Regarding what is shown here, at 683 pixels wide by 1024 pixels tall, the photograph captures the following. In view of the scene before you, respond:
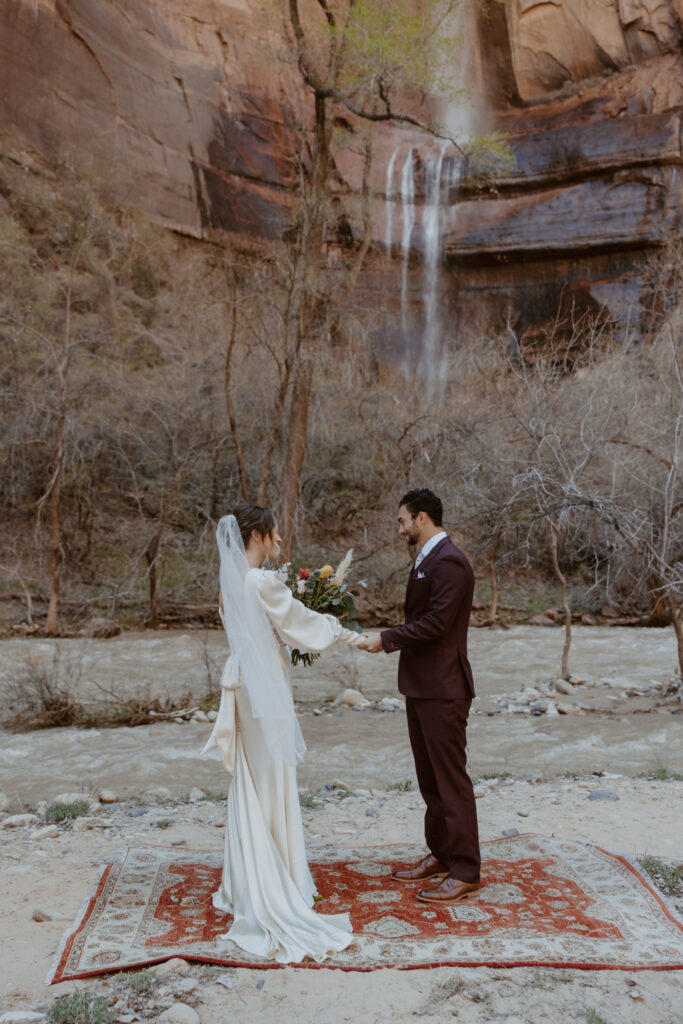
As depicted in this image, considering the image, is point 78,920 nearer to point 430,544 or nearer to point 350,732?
point 430,544

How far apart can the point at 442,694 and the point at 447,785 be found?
471mm

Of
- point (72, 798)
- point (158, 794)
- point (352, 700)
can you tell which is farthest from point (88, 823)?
point (352, 700)

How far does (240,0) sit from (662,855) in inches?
1322

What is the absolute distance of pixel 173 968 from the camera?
3414 mm

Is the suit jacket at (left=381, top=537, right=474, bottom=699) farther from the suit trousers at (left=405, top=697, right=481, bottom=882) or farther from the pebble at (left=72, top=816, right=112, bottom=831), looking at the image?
the pebble at (left=72, top=816, right=112, bottom=831)

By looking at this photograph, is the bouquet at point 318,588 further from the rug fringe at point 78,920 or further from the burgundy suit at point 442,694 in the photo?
the rug fringe at point 78,920

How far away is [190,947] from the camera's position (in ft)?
11.8

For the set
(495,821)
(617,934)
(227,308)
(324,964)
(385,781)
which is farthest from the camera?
(227,308)

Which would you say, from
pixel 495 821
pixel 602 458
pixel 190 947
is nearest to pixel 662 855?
pixel 495 821

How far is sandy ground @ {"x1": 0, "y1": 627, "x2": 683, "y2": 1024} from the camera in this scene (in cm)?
319

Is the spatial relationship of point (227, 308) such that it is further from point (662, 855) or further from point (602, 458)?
point (662, 855)

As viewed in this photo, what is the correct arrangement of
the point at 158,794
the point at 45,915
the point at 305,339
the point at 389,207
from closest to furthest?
the point at 45,915 → the point at 158,794 → the point at 305,339 → the point at 389,207

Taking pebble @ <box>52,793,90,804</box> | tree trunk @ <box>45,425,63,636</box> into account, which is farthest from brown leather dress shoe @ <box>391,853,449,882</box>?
tree trunk @ <box>45,425,63,636</box>

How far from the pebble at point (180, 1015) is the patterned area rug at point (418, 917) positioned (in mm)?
397
